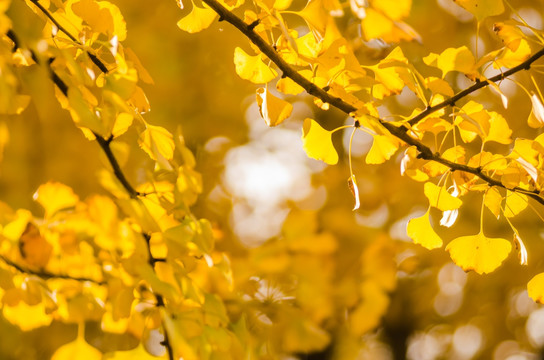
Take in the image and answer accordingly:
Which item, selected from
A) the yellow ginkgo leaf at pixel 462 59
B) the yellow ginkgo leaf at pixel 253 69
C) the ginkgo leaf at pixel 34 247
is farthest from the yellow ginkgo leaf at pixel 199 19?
the ginkgo leaf at pixel 34 247

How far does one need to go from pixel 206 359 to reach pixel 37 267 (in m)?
0.35

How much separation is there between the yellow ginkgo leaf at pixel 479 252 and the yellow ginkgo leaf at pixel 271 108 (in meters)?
0.28

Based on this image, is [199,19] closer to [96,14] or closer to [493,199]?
[96,14]

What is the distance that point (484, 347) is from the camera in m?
2.61

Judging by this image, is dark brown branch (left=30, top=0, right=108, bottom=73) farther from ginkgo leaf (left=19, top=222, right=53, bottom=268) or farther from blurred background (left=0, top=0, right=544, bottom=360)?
blurred background (left=0, top=0, right=544, bottom=360)

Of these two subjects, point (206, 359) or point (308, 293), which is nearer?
point (206, 359)

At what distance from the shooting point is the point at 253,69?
0.66m

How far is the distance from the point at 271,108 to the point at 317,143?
0.08 m

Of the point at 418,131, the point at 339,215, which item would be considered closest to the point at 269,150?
the point at 339,215

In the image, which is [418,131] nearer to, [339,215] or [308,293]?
[308,293]

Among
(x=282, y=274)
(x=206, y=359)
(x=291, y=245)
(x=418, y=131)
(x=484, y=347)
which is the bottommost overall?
(x=484, y=347)

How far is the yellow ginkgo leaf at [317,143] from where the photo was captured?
684 millimetres

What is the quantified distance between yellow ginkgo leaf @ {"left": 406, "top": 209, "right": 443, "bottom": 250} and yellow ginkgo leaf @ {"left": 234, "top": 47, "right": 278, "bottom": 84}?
0.28m

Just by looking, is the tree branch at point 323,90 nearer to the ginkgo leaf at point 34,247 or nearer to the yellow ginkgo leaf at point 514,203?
the yellow ginkgo leaf at point 514,203
